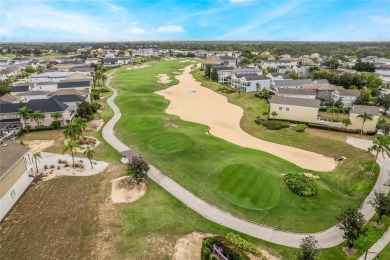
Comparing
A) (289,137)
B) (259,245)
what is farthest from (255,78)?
(259,245)

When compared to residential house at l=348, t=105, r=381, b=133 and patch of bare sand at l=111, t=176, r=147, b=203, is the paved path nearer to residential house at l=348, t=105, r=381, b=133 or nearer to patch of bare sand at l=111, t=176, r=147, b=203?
patch of bare sand at l=111, t=176, r=147, b=203

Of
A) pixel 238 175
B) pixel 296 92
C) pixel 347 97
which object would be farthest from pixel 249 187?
pixel 347 97

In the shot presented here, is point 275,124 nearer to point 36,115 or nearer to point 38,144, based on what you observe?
point 38,144

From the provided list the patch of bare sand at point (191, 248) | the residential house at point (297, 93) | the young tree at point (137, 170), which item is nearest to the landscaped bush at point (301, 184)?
the patch of bare sand at point (191, 248)

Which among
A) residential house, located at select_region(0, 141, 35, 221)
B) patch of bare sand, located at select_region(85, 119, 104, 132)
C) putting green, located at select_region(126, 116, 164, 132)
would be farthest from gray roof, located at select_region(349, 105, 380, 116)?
residential house, located at select_region(0, 141, 35, 221)

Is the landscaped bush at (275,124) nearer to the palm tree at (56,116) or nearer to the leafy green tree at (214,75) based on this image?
the palm tree at (56,116)
